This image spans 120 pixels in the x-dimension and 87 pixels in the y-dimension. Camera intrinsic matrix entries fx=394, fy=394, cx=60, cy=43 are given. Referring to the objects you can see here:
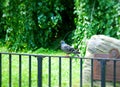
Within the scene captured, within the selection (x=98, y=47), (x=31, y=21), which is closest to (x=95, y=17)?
(x=98, y=47)

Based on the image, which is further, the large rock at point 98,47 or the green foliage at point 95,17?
the green foliage at point 95,17

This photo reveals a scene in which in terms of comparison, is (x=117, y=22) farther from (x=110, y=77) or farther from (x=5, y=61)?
(x=5, y=61)

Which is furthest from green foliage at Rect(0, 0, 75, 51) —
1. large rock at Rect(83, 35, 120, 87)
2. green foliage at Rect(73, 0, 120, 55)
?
large rock at Rect(83, 35, 120, 87)

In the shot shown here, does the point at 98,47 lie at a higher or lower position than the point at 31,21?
lower

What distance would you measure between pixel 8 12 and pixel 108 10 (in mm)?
3856

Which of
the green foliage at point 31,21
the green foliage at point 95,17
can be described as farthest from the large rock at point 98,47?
the green foliage at point 31,21

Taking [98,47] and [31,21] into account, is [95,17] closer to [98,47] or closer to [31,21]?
[98,47]

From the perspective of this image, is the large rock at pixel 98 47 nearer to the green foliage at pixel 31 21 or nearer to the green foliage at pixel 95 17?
the green foliage at pixel 95 17

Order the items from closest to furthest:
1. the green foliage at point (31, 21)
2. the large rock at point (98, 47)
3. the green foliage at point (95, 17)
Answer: the large rock at point (98, 47)
the green foliage at point (95, 17)
the green foliage at point (31, 21)

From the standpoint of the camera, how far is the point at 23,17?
11.2m

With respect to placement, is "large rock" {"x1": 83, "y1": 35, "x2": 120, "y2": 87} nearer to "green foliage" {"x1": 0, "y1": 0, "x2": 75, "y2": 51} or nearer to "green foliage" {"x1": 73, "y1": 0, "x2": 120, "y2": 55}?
"green foliage" {"x1": 73, "y1": 0, "x2": 120, "y2": 55}

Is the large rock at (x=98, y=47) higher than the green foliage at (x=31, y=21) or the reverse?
the reverse

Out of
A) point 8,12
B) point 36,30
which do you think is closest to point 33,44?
point 36,30

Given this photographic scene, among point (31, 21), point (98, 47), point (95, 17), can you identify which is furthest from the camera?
point (31, 21)
